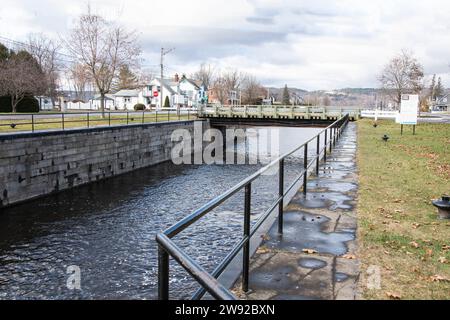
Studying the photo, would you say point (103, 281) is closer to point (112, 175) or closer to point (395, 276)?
point (395, 276)

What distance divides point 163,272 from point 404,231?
5.32 m

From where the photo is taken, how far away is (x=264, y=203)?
14602 mm

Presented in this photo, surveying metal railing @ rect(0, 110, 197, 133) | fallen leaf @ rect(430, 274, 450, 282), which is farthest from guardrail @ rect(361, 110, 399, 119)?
fallen leaf @ rect(430, 274, 450, 282)

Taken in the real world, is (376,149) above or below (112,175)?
above

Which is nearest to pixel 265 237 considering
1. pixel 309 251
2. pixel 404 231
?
pixel 309 251

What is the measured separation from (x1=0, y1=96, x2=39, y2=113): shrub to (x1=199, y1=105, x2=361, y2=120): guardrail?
1826 cm

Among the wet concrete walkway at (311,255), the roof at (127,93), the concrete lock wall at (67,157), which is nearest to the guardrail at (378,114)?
the concrete lock wall at (67,157)

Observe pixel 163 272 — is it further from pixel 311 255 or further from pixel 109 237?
pixel 109 237
